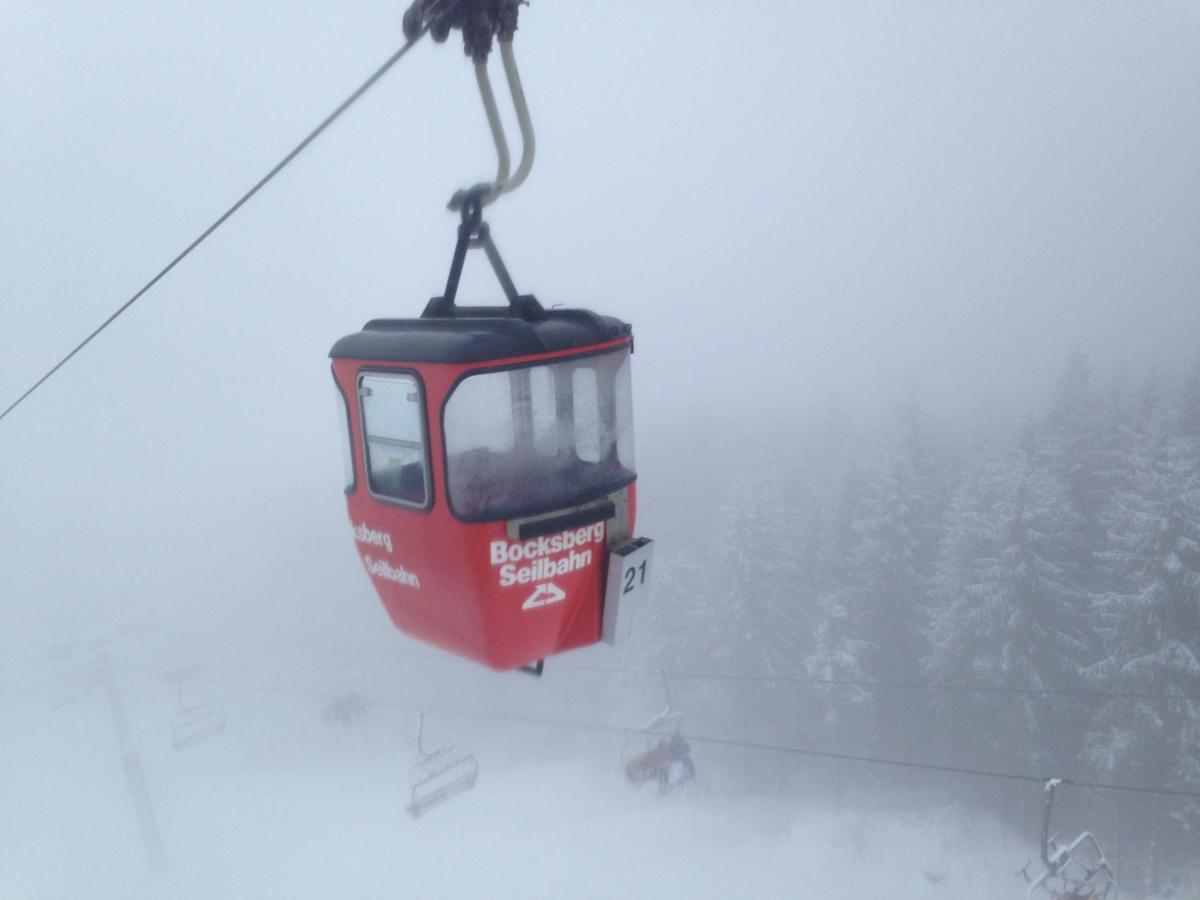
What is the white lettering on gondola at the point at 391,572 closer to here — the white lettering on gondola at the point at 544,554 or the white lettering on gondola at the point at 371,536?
the white lettering on gondola at the point at 371,536

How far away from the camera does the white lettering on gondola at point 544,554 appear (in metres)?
2.56

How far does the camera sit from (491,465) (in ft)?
8.66

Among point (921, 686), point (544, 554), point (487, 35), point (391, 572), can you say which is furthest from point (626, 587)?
point (921, 686)

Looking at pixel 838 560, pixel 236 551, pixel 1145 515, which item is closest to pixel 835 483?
pixel 838 560

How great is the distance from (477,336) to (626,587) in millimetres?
1215

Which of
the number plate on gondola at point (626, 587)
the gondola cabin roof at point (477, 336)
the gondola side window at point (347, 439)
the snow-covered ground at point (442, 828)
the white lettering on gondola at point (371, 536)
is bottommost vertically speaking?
the snow-covered ground at point (442, 828)

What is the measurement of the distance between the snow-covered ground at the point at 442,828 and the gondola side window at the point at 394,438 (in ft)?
60.8

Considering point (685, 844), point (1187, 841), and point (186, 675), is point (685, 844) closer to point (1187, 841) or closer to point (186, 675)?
point (1187, 841)

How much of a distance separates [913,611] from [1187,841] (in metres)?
7.74

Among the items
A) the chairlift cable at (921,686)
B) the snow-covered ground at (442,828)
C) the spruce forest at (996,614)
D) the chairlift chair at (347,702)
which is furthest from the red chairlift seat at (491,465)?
the chairlift chair at (347,702)

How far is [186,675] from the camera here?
2170 cm

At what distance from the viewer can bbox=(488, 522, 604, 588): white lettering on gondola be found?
256 cm

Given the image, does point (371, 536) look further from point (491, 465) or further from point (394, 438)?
point (491, 465)

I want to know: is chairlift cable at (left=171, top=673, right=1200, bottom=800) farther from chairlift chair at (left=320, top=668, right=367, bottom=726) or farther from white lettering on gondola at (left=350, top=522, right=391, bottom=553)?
white lettering on gondola at (left=350, top=522, right=391, bottom=553)
